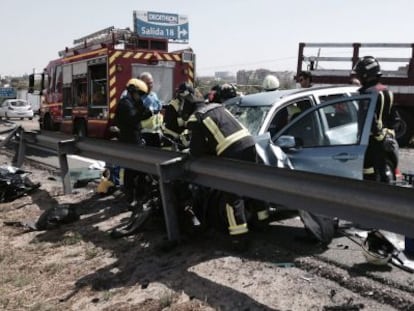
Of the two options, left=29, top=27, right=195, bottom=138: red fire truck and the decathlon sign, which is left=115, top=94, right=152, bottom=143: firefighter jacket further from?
the decathlon sign

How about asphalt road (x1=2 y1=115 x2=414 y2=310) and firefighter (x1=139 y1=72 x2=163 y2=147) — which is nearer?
asphalt road (x1=2 y1=115 x2=414 y2=310)

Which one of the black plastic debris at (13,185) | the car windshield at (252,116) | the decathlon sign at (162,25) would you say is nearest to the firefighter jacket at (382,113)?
the car windshield at (252,116)

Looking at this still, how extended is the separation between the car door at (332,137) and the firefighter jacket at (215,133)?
670 millimetres

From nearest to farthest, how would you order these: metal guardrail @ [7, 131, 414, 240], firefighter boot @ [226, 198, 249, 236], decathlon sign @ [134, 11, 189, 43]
→ metal guardrail @ [7, 131, 414, 240], firefighter boot @ [226, 198, 249, 236], decathlon sign @ [134, 11, 189, 43]

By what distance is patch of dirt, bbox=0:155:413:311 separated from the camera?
12.5 ft

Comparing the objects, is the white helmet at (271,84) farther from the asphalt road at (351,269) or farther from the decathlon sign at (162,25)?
the decathlon sign at (162,25)

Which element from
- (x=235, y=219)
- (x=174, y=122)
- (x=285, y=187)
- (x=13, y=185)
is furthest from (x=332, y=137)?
(x=13, y=185)

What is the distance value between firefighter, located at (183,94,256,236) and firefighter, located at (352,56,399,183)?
5.15 feet

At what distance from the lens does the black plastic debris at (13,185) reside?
7.71 metres

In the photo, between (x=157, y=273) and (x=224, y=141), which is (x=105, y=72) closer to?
(x=224, y=141)

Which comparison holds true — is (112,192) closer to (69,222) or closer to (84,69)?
(69,222)

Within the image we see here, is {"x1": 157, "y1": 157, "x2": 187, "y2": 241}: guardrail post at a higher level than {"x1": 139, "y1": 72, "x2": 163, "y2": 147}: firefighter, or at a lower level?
Answer: lower

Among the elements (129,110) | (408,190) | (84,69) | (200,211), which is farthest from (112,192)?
(84,69)

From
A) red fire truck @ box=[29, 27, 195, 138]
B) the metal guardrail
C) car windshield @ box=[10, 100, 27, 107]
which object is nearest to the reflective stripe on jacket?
the metal guardrail
